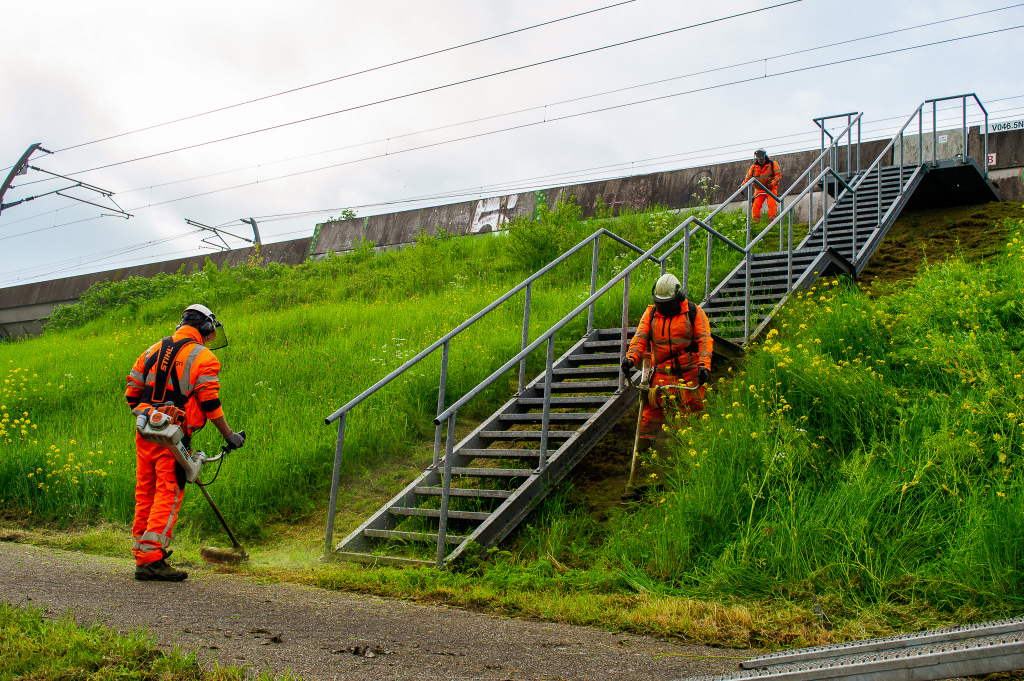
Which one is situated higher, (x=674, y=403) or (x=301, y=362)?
(x=301, y=362)

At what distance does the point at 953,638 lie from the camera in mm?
2531

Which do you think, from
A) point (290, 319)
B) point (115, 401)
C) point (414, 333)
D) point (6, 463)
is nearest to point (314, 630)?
point (6, 463)

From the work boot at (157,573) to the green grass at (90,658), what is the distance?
57.1 inches

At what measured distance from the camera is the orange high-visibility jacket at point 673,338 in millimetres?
6188

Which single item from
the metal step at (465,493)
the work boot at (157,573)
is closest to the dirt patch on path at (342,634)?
the work boot at (157,573)

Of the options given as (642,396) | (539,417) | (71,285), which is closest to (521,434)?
(539,417)

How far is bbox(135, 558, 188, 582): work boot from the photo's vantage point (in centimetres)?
461

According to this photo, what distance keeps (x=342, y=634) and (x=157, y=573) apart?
1.79 metres

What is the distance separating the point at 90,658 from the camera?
9.25ft

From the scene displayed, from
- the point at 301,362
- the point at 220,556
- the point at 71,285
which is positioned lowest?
the point at 220,556

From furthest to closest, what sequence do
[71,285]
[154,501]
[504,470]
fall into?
[71,285] → [504,470] → [154,501]

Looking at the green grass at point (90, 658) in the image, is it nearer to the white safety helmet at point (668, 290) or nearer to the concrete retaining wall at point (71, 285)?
the white safety helmet at point (668, 290)

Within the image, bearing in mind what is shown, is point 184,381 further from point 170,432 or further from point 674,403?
point 674,403

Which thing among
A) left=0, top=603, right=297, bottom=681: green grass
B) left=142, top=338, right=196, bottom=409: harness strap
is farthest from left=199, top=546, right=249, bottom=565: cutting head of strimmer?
left=0, top=603, right=297, bottom=681: green grass
